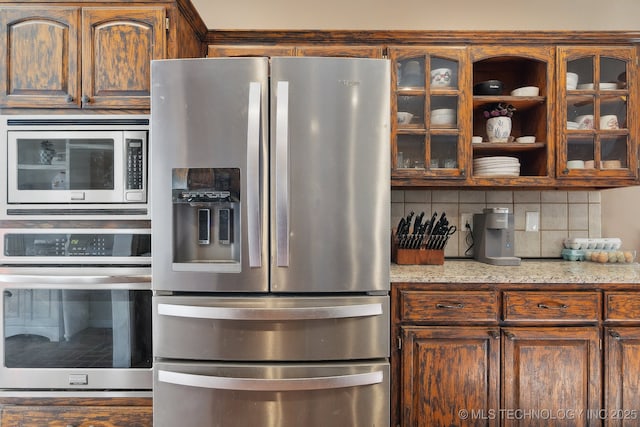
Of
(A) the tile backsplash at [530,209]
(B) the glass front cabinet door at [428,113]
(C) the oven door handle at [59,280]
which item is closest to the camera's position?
(C) the oven door handle at [59,280]

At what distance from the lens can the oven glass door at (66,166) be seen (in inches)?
63.7

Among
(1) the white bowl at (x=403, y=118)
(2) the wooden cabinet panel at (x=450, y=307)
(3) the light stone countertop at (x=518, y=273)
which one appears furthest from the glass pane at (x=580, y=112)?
(2) the wooden cabinet panel at (x=450, y=307)

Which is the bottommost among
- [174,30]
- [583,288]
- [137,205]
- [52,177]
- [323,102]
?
[583,288]

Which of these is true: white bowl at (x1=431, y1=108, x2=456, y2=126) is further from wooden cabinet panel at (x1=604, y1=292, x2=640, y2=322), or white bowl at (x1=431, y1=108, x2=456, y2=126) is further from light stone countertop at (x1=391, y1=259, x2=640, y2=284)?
wooden cabinet panel at (x1=604, y1=292, x2=640, y2=322)

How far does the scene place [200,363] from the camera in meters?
1.54

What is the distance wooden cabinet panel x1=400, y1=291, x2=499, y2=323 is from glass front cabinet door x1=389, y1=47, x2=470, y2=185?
665 millimetres

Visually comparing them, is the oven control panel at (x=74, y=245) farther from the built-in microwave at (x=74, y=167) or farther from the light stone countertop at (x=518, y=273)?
the light stone countertop at (x=518, y=273)

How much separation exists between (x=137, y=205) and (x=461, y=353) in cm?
161

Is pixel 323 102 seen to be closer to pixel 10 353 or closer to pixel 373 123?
pixel 373 123

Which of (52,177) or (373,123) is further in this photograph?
(52,177)

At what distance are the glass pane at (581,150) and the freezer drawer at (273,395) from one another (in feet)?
5.27

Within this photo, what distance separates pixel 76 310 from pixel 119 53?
46.5 inches

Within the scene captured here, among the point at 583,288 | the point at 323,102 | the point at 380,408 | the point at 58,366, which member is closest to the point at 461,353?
the point at 380,408

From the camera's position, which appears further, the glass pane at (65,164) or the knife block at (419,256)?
the knife block at (419,256)
